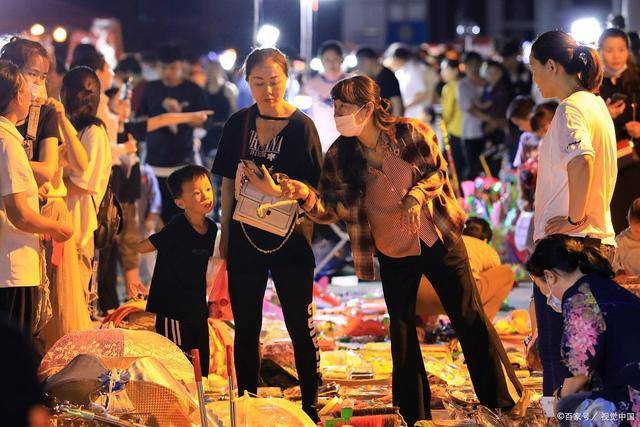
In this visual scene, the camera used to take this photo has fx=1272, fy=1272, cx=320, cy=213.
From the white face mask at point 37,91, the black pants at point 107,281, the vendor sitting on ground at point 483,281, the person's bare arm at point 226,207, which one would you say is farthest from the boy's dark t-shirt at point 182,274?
the black pants at point 107,281

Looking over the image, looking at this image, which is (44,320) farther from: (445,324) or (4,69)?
(445,324)

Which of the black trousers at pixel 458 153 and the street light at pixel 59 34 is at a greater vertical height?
the street light at pixel 59 34

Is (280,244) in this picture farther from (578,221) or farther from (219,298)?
(578,221)

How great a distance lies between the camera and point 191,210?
7301 millimetres

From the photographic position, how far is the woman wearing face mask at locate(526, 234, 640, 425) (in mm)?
4879

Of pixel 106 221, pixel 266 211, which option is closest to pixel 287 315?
pixel 266 211

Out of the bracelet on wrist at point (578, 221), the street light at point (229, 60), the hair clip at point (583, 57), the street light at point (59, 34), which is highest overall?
the street light at point (59, 34)

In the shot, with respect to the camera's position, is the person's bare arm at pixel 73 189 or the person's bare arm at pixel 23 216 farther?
the person's bare arm at pixel 73 189

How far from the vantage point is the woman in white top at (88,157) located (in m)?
7.51

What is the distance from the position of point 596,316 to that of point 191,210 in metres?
3.01

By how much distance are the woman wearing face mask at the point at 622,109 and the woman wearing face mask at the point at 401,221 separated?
2.50 metres

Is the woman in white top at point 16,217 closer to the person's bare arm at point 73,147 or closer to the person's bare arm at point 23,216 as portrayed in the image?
the person's bare arm at point 23,216

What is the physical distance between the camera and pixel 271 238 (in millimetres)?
6578

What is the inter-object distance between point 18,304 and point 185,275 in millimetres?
1450
